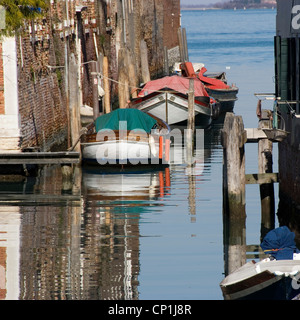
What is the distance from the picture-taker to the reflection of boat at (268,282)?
11930 millimetres

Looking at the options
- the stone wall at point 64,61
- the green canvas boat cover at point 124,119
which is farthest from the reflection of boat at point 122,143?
the stone wall at point 64,61

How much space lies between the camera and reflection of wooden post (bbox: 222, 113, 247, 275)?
53.4ft

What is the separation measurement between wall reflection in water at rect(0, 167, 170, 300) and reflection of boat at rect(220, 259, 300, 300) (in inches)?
74.3

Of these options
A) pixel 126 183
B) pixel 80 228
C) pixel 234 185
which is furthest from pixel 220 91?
pixel 234 185

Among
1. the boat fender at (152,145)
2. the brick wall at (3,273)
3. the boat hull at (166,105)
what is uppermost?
the boat hull at (166,105)

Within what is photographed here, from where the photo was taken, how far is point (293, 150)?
17375 millimetres

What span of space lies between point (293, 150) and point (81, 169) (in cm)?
1010

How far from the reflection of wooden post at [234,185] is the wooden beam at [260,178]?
797 mm

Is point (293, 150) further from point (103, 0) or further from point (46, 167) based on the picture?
point (103, 0)

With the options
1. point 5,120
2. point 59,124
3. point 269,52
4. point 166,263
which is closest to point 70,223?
point 166,263

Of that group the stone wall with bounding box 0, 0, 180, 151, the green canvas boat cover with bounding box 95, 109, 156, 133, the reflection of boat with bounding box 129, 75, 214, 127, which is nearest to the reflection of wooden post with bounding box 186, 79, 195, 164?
the green canvas boat cover with bounding box 95, 109, 156, 133

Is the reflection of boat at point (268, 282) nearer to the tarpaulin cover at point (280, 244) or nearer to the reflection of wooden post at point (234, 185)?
the tarpaulin cover at point (280, 244)

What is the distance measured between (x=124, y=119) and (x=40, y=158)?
18.0 feet

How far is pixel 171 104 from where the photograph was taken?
115ft
